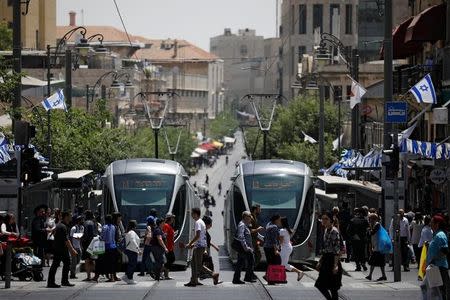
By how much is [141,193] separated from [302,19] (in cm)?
14122

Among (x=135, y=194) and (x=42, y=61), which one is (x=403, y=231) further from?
(x=42, y=61)

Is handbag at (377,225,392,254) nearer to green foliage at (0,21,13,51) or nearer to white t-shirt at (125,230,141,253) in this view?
Answer: white t-shirt at (125,230,141,253)

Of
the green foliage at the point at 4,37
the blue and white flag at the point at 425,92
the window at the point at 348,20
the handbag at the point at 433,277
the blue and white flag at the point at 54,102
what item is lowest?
the handbag at the point at 433,277

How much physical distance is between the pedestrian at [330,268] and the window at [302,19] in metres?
154

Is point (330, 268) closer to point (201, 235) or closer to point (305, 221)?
point (201, 235)

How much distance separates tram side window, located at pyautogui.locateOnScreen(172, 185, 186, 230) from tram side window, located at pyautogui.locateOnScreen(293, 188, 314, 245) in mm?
2853

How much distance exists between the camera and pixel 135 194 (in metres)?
42.0

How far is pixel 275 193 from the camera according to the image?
4234 cm

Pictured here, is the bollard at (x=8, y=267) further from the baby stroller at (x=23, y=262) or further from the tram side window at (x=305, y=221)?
the tram side window at (x=305, y=221)

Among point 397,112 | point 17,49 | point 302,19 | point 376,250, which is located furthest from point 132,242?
point 302,19

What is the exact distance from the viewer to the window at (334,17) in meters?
162

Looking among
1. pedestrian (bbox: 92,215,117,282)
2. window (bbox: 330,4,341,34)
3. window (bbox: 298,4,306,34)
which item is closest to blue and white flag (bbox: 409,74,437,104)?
pedestrian (bbox: 92,215,117,282)

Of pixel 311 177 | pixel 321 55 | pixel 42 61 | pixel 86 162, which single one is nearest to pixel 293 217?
pixel 311 177

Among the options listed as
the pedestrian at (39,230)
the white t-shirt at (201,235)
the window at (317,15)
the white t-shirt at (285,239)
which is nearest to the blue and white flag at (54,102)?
the pedestrian at (39,230)
